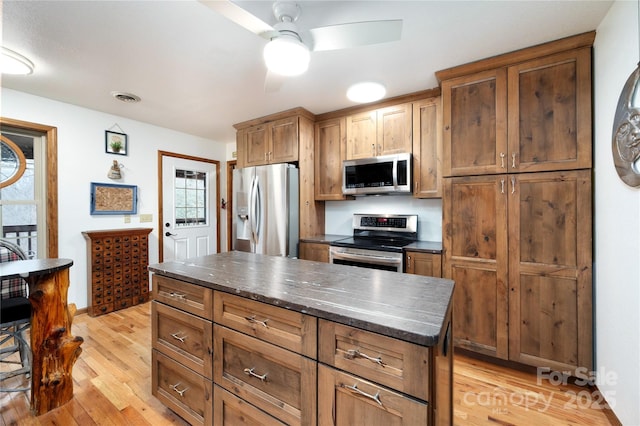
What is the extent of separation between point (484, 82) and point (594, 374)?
7.46 feet

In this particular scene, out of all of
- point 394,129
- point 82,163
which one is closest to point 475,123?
point 394,129

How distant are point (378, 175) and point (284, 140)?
1.26 metres

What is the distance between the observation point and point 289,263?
182cm

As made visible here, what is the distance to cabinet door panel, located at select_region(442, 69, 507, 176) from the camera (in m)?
2.14

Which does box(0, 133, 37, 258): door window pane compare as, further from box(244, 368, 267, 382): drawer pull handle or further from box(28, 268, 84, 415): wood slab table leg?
box(244, 368, 267, 382): drawer pull handle

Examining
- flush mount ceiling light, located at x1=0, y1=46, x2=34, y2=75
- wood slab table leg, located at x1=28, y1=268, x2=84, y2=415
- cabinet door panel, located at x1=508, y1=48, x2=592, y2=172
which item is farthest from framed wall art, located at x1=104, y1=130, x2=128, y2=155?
cabinet door panel, located at x1=508, y1=48, x2=592, y2=172

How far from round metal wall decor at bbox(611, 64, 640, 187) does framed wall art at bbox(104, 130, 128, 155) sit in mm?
4668

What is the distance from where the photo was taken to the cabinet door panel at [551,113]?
1883 mm

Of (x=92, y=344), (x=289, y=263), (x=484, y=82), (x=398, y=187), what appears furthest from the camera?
(x=398, y=187)

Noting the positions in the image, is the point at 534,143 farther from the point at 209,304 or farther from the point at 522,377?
the point at 209,304

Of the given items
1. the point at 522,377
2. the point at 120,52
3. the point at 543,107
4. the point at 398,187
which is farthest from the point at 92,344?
the point at 543,107

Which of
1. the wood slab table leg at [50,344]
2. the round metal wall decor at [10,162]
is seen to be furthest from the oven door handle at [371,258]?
the round metal wall decor at [10,162]

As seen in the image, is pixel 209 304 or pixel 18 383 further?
pixel 18 383

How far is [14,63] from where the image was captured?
2.13 m
